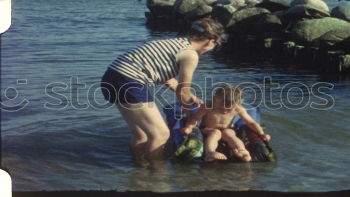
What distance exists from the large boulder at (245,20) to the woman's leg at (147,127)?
3.85m

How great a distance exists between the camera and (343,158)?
358cm

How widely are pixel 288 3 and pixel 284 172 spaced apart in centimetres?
503

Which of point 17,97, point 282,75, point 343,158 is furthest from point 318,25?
point 17,97

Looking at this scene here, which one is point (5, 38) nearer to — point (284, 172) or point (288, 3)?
point (284, 172)

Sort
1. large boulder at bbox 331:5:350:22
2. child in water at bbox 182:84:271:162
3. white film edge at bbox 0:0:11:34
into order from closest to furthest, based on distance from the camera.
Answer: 1. white film edge at bbox 0:0:11:34
2. child in water at bbox 182:84:271:162
3. large boulder at bbox 331:5:350:22

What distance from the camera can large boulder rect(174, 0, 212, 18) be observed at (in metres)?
8.34

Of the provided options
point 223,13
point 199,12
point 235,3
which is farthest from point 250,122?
point 199,12

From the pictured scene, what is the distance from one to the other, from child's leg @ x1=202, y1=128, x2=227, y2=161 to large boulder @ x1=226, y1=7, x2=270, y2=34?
3.68 metres

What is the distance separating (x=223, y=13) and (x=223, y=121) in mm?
4481

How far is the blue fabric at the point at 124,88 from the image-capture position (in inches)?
125

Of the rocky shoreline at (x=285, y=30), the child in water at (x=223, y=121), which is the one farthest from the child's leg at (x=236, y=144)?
the rocky shoreline at (x=285, y=30)

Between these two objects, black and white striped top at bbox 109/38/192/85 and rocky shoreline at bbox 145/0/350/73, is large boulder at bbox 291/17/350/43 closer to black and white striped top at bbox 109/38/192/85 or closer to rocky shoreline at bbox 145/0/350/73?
rocky shoreline at bbox 145/0/350/73

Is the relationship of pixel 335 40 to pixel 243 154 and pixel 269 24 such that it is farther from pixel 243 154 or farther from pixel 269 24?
pixel 243 154

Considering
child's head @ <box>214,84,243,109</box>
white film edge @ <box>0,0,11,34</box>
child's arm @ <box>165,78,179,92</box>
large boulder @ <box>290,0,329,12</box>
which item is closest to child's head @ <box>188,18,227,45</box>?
child's arm @ <box>165,78,179,92</box>
